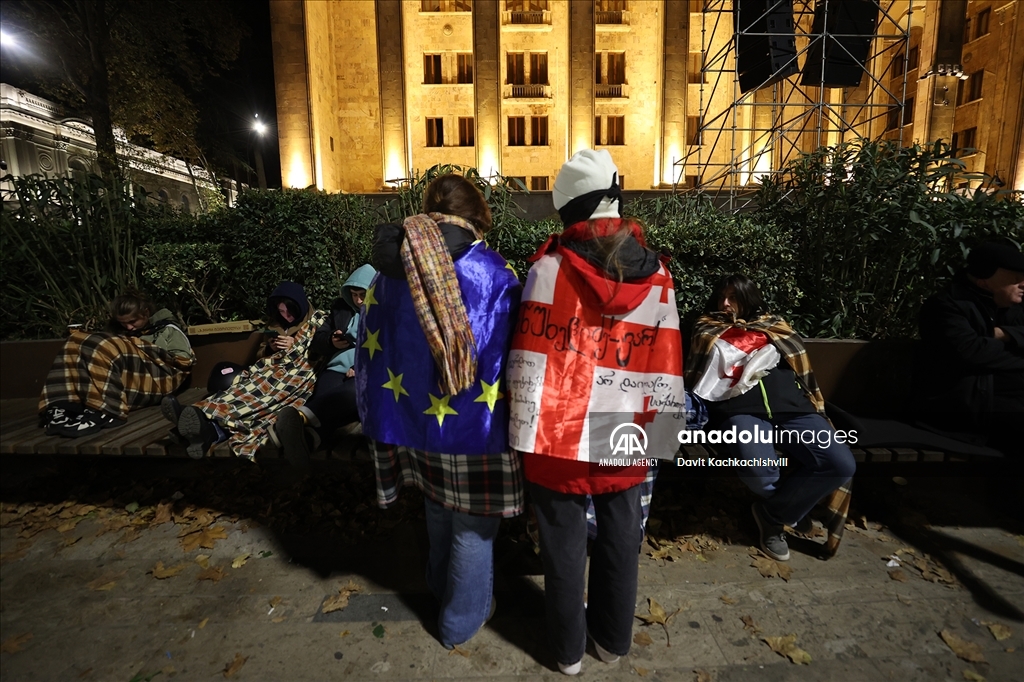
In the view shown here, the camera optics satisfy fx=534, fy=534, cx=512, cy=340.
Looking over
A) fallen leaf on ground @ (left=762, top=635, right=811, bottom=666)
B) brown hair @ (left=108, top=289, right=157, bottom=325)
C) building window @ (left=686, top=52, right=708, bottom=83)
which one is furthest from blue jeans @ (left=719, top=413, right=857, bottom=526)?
building window @ (left=686, top=52, right=708, bottom=83)

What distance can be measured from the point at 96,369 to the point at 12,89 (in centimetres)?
3393

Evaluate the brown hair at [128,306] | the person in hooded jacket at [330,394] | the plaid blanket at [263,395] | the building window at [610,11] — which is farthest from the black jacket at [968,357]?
the building window at [610,11]

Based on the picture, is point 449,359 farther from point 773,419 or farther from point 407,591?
point 773,419

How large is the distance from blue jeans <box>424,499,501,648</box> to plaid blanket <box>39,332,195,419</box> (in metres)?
2.78

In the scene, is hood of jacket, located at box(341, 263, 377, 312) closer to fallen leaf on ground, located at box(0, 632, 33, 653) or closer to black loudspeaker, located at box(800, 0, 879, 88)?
fallen leaf on ground, located at box(0, 632, 33, 653)

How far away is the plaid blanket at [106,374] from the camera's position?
373 centimetres

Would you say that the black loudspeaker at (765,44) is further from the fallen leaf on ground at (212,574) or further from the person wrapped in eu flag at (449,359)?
the fallen leaf on ground at (212,574)

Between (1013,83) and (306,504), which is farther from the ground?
(1013,83)

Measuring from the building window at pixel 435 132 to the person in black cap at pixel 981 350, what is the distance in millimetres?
25409

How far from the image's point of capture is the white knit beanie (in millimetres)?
2113

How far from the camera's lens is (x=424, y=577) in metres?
3.20

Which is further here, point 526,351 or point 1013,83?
point 1013,83

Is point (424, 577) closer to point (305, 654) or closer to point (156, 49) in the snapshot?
point (305, 654)

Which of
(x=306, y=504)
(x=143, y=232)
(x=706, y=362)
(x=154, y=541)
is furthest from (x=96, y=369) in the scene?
(x=706, y=362)
